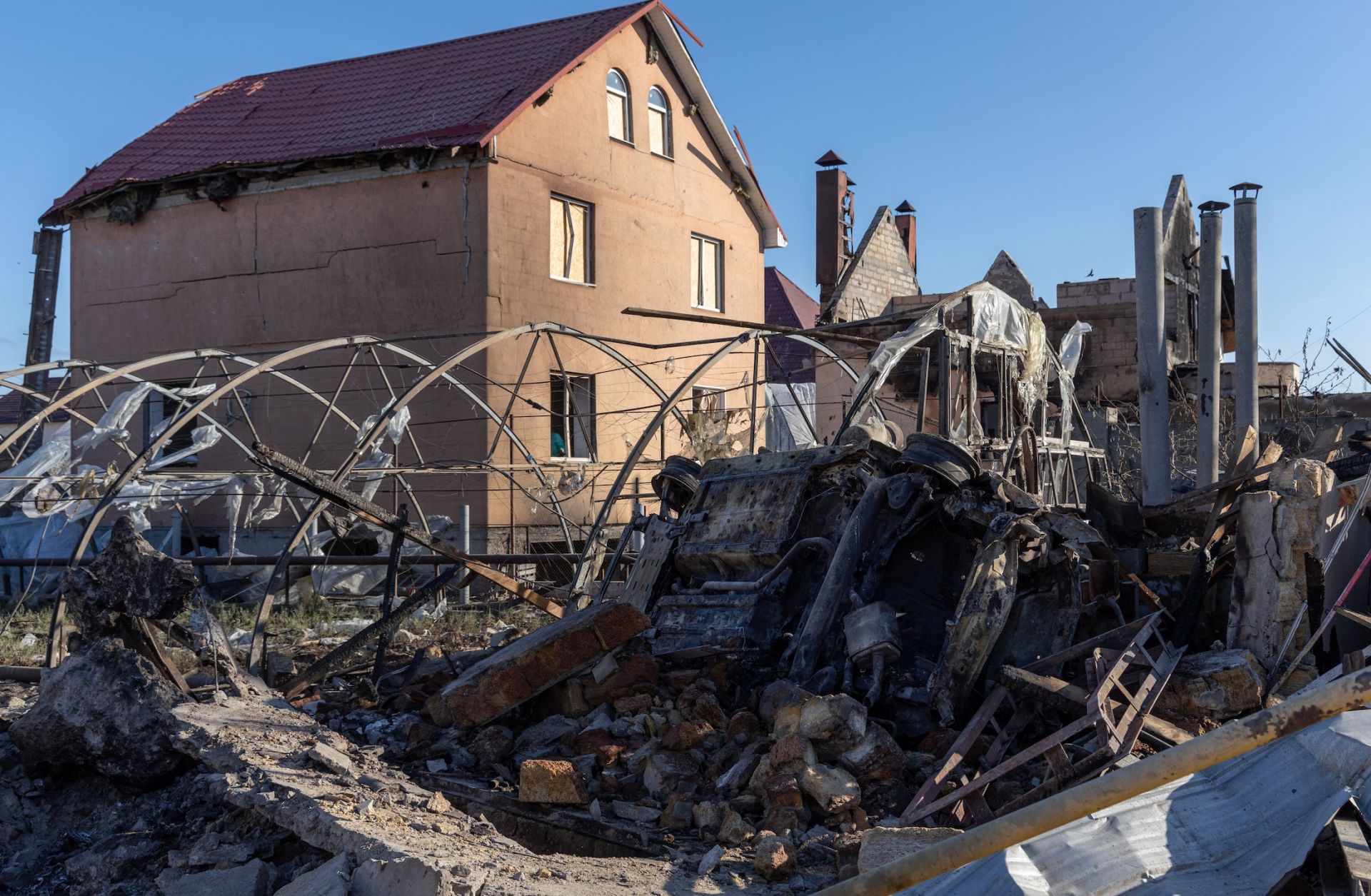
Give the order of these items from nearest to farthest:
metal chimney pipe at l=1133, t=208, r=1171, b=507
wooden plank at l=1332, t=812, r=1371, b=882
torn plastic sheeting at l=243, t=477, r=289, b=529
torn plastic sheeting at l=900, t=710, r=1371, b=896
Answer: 1. wooden plank at l=1332, t=812, r=1371, b=882
2. torn plastic sheeting at l=900, t=710, r=1371, b=896
3. metal chimney pipe at l=1133, t=208, r=1171, b=507
4. torn plastic sheeting at l=243, t=477, r=289, b=529

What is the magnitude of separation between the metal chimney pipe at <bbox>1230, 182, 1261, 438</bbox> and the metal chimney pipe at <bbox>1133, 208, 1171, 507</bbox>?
1.36 meters

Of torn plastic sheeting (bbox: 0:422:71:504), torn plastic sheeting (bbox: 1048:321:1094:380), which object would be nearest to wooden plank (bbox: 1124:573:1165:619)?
torn plastic sheeting (bbox: 1048:321:1094:380)

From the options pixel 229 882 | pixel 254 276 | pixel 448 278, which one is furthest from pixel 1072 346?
pixel 229 882

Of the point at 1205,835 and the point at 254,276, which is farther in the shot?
the point at 254,276

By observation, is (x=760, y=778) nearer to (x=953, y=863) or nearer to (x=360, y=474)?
(x=953, y=863)

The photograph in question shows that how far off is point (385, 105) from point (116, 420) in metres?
8.29

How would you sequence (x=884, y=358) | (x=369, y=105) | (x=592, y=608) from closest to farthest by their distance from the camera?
(x=592, y=608) < (x=884, y=358) < (x=369, y=105)

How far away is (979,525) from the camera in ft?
26.3

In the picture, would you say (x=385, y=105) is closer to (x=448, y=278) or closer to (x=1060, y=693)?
(x=448, y=278)

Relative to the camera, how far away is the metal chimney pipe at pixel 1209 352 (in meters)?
12.5

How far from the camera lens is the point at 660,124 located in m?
23.1

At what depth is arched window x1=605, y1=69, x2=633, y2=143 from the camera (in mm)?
21875

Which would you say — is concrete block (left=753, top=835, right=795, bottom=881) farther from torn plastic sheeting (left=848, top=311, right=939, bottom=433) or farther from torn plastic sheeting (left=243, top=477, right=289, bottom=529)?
torn plastic sheeting (left=243, top=477, right=289, bottom=529)

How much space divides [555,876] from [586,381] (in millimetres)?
16049
